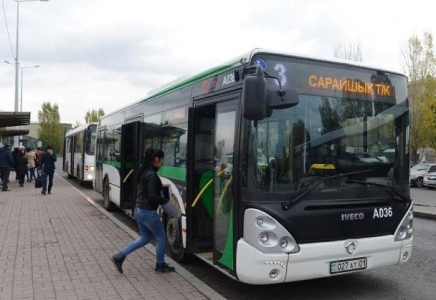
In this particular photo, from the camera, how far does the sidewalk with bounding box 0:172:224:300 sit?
5418 millimetres

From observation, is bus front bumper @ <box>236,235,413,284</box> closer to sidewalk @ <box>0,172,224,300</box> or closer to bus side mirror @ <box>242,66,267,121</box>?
sidewalk @ <box>0,172,224,300</box>

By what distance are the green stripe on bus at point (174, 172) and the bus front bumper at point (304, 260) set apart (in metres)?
2.03

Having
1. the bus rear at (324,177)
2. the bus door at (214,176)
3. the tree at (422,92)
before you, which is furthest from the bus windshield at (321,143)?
the tree at (422,92)

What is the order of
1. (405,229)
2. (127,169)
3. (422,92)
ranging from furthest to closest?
(422,92) < (127,169) < (405,229)

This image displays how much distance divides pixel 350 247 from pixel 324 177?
33.3 inches

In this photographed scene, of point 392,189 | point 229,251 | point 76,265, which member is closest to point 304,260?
point 229,251

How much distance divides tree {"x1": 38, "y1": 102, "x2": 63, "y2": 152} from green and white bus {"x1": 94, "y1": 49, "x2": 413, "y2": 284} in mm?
80986

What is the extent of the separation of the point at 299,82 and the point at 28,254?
5.22m

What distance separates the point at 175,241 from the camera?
7.07 metres

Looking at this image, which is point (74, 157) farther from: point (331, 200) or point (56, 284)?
point (331, 200)

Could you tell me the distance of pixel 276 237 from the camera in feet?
15.4

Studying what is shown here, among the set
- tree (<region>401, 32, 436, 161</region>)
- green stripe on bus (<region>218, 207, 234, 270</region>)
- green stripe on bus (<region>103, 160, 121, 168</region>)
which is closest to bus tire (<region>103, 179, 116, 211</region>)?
green stripe on bus (<region>103, 160, 121, 168</region>)

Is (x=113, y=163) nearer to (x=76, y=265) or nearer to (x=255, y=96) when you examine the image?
(x=76, y=265)

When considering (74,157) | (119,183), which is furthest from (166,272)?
(74,157)
